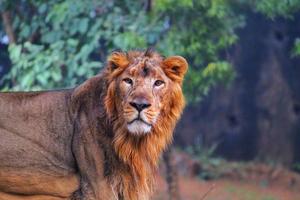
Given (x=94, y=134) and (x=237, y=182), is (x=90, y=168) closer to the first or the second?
(x=94, y=134)

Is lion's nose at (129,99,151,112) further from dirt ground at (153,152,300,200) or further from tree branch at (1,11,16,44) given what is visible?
dirt ground at (153,152,300,200)

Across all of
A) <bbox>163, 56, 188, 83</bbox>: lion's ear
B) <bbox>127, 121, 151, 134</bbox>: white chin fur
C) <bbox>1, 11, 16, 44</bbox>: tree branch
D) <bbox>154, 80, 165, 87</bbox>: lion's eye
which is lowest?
<bbox>127, 121, 151, 134</bbox>: white chin fur

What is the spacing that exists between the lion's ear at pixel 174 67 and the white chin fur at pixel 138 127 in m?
0.45

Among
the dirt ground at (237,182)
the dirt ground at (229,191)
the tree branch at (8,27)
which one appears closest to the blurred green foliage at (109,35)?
the tree branch at (8,27)

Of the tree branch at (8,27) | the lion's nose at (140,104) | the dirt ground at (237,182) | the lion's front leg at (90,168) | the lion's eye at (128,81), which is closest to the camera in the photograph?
the lion's nose at (140,104)

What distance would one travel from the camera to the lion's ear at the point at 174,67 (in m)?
6.29

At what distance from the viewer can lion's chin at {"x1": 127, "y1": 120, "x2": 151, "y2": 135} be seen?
605 centimetres

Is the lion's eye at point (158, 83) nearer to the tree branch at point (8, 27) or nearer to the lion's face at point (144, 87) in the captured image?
the lion's face at point (144, 87)

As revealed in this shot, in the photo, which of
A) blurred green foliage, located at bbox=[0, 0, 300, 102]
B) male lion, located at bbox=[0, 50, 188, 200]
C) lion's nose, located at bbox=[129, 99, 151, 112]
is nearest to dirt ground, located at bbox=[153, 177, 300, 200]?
blurred green foliage, located at bbox=[0, 0, 300, 102]

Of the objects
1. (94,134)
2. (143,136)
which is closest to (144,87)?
(143,136)

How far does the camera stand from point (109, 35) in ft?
29.1

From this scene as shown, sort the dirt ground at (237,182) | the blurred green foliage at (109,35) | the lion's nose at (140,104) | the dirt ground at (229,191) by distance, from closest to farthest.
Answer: the lion's nose at (140,104) < the blurred green foliage at (109,35) < the dirt ground at (229,191) < the dirt ground at (237,182)

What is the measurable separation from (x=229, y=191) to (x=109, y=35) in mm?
4323

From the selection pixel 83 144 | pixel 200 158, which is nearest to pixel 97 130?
pixel 83 144
